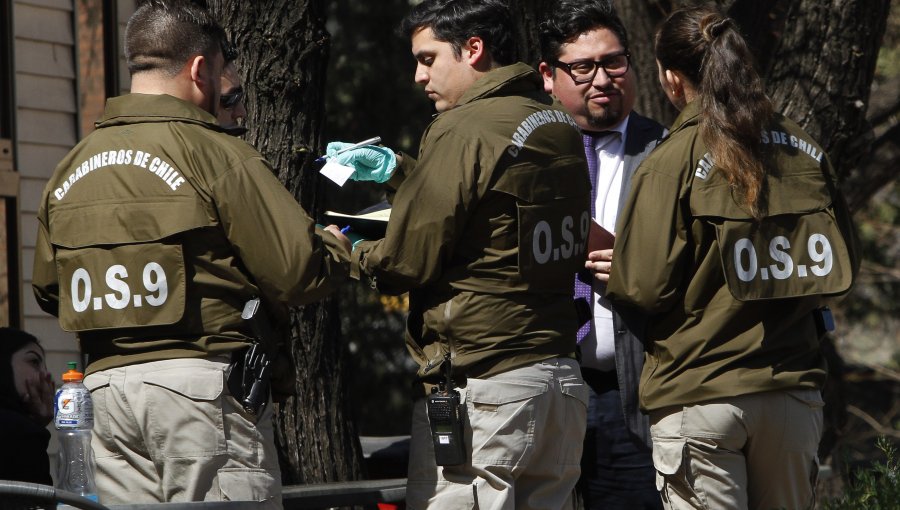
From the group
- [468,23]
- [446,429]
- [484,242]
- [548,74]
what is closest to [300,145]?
[548,74]

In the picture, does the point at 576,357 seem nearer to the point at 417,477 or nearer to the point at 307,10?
the point at 417,477

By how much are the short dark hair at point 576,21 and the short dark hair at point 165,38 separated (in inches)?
52.2

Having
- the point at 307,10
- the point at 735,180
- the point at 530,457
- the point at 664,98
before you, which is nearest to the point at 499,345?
the point at 530,457

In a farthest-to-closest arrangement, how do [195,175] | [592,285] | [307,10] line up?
[307,10] → [592,285] → [195,175]

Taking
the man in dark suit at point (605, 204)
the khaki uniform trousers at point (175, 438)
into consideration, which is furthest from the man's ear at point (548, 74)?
the khaki uniform trousers at point (175, 438)

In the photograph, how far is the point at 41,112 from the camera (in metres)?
6.22

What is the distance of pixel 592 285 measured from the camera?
4.03 m

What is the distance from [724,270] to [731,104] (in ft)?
1.60

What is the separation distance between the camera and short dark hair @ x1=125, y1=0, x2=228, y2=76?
3412 mm

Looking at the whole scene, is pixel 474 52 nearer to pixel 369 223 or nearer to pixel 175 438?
pixel 369 223

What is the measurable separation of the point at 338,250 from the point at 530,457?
2.62 ft

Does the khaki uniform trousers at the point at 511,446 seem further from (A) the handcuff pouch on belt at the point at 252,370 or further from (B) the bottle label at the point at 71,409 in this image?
(B) the bottle label at the point at 71,409

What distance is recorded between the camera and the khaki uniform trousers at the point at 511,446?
329cm

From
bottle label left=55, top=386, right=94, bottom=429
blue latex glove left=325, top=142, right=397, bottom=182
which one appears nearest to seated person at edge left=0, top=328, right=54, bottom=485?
bottle label left=55, top=386, right=94, bottom=429
